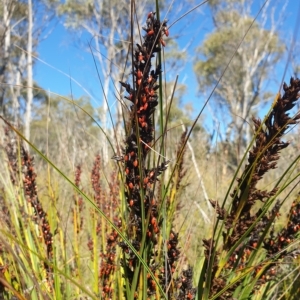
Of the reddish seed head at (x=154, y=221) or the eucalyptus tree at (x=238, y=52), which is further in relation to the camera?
the eucalyptus tree at (x=238, y=52)

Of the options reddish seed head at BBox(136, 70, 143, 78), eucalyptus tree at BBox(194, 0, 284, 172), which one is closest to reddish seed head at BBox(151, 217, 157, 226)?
reddish seed head at BBox(136, 70, 143, 78)

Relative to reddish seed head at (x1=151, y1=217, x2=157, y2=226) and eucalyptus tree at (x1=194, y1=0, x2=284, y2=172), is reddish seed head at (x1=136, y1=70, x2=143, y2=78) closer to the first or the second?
reddish seed head at (x1=151, y1=217, x2=157, y2=226)

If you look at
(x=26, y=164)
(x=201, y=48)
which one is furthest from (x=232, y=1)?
(x=26, y=164)

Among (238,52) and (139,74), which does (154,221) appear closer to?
(139,74)

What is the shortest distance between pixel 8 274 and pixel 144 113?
0.72 m

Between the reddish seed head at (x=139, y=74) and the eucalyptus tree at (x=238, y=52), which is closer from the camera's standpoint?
the reddish seed head at (x=139, y=74)

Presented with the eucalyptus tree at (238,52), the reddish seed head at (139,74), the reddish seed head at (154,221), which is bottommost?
the reddish seed head at (154,221)

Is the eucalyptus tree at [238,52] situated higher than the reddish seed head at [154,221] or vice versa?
the eucalyptus tree at [238,52]

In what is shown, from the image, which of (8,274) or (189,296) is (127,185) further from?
(8,274)

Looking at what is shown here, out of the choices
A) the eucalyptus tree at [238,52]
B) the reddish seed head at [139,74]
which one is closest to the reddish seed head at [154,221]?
the reddish seed head at [139,74]

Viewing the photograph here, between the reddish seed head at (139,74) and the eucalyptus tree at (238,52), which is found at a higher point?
the eucalyptus tree at (238,52)

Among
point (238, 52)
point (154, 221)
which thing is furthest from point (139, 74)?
point (238, 52)

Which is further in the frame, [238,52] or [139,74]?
[238,52]

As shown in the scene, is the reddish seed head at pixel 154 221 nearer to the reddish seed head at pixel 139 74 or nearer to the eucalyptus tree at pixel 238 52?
the reddish seed head at pixel 139 74
